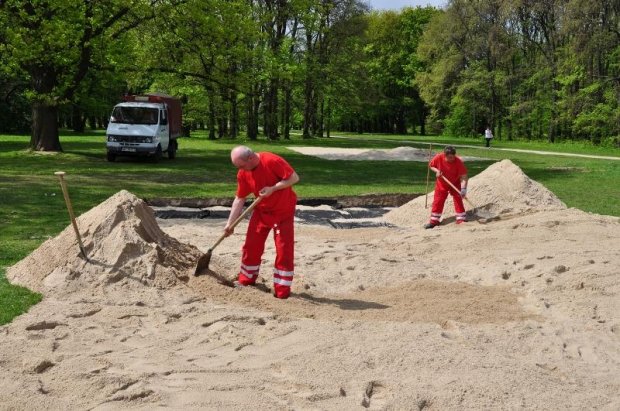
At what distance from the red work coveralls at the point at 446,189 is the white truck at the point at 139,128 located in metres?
14.5

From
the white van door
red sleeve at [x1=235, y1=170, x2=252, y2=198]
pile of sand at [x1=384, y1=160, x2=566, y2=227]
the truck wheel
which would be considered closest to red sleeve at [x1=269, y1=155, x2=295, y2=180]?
red sleeve at [x1=235, y1=170, x2=252, y2=198]

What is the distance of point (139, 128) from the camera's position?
24719mm

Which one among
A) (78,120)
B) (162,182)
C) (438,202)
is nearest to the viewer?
(438,202)

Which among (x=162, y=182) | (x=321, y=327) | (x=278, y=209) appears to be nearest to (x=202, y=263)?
(x=278, y=209)

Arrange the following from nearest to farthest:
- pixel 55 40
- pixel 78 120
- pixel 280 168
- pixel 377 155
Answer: pixel 280 168, pixel 55 40, pixel 377 155, pixel 78 120

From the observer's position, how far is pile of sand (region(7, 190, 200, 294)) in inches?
290

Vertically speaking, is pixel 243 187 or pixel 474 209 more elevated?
pixel 243 187

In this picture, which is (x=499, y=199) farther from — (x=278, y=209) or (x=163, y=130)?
(x=163, y=130)

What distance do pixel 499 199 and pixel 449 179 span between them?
157 centimetres

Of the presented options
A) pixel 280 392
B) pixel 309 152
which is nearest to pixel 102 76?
pixel 309 152

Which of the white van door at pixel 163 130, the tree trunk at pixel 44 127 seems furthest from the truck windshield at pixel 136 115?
the tree trunk at pixel 44 127

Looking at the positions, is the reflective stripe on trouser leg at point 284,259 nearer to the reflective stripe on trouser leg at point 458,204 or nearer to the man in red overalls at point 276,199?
the man in red overalls at point 276,199

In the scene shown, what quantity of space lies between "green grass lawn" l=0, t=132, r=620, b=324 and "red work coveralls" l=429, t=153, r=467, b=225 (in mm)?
3395

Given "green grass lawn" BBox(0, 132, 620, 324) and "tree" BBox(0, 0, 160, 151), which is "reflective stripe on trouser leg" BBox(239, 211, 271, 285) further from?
"tree" BBox(0, 0, 160, 151)
